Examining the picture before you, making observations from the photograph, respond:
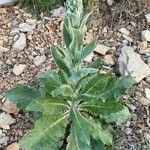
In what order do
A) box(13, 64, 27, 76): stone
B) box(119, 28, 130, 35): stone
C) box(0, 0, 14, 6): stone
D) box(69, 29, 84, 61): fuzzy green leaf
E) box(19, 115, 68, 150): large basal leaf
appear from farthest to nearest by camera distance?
1. box(0, 0, 14, 6): stone
2. box(119, 28, 130, 35): stone
3. box(13, 64, 27, 76): stone
4. box(19, 115, 68, 150): large basal leaf
5. box(69, 29, 84, 61): fuzzy green leaf

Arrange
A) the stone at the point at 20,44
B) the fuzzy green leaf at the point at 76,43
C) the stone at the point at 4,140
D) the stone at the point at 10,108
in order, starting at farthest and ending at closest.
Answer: the stone at the point at 20,44 < the stone at the point at 10,108 < the stone at the point at 4,140 < the fuzzy green leaf at the point at 76,43

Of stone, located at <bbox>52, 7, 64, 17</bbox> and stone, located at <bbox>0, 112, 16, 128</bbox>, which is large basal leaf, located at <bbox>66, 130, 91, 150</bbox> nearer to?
stone, located at <bbox>0, 112, 16, 128</bbox>

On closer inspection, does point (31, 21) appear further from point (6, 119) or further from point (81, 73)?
point (81, 73)

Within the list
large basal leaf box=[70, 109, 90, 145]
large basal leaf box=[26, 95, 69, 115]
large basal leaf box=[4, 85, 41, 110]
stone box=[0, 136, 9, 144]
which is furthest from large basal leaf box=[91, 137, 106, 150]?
stone box=[0, 136, 9, 144]

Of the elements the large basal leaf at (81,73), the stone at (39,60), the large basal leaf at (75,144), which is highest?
the large basal leaf at (81,73)

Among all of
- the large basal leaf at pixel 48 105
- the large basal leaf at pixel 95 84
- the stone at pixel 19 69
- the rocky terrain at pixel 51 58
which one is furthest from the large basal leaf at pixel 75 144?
the stone at pixel 19 69

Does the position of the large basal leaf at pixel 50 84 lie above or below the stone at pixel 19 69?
above

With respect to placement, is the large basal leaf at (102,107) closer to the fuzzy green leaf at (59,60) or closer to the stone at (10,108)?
the fuzzy green leaf at (59,60)
